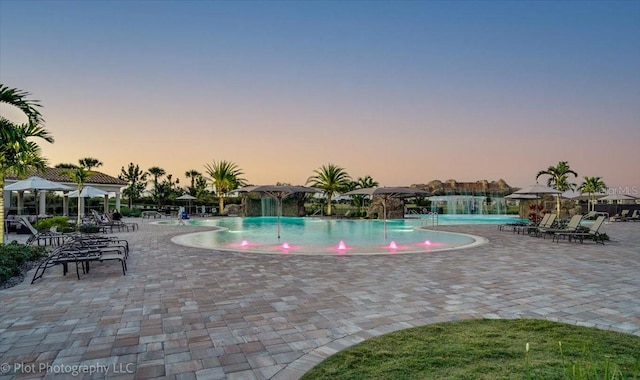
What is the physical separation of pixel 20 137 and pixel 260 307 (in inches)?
284

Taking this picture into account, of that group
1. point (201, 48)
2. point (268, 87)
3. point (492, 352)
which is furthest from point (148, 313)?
point (268, 87)

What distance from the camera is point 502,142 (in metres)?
28.2

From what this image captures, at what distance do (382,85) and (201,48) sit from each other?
10608 mm

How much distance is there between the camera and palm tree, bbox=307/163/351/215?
124ft

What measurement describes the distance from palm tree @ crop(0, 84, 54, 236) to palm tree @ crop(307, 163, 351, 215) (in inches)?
1101

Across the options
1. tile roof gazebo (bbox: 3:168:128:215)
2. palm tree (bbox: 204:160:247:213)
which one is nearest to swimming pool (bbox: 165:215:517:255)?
tile roof gazebo (bbox: 3:168:128:215)

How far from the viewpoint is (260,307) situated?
16.6 feet

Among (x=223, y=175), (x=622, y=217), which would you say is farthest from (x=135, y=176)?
(x=622, y=217)

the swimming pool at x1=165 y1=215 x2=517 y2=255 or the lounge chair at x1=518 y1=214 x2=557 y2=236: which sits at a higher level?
the lounge chair at x1=518 y1=214 x2=557 y2=236

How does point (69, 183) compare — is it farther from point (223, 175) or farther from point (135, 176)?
point (135, 176)

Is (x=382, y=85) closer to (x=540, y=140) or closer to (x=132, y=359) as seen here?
(x=540, y=140)

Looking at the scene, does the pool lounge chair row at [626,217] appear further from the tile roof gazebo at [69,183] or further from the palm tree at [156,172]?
the palm tree at [156,172]

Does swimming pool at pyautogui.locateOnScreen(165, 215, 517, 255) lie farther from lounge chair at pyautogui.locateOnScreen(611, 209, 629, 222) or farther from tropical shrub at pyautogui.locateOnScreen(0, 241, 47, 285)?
lounge chair at pyautogui.locateOnScreen(611, 209, 629, 222)

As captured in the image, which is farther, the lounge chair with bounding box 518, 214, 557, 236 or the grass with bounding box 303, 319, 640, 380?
the lounge chair with bounding box 518, 214, 557, 236
